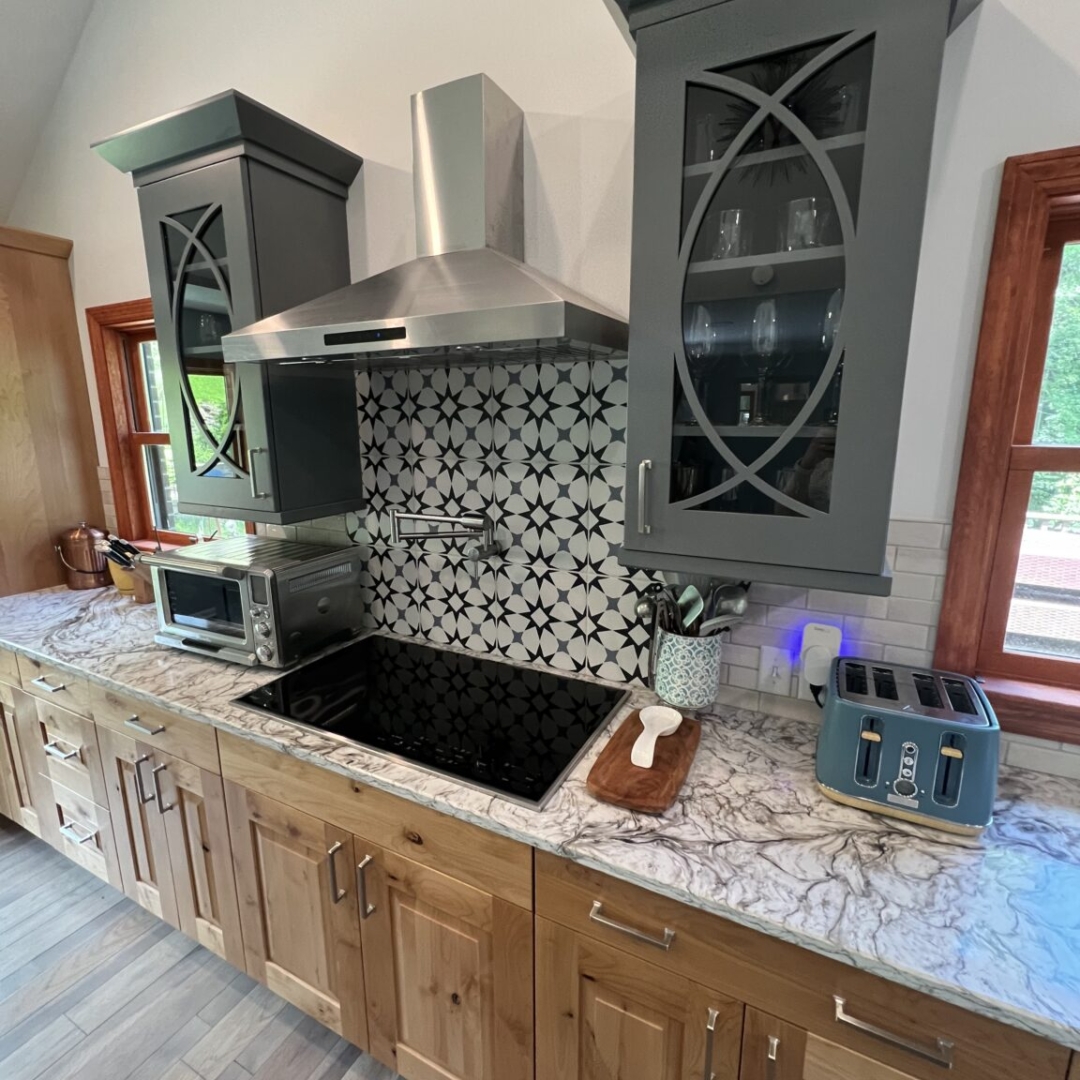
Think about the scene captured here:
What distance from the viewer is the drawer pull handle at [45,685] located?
1807mm

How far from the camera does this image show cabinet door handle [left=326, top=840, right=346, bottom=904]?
1.32 meters

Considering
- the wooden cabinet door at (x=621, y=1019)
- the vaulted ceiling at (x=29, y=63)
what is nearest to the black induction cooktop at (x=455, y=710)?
the wooden cabinet door at (x=621, y=1019)

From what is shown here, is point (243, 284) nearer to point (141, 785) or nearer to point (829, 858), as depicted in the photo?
point (141, 785)

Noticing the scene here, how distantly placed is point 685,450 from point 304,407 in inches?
46.2

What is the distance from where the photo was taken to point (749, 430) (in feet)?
3.55

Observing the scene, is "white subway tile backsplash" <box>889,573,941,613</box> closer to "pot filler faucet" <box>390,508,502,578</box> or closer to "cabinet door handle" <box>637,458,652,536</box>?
"cabinet door handle" <box>637,458,652,536</box>

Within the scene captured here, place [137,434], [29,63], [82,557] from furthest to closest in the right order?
[137,434] → [82,557] → [29,63]

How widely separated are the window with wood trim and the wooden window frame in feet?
8.61

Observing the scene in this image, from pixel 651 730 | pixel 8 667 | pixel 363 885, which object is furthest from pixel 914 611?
pixel 8 667

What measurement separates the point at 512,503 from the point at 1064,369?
4.18 feet

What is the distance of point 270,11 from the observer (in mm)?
1811

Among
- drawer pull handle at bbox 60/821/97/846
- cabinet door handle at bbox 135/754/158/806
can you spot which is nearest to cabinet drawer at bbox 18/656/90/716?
cabinet door handle at bbox 135/754/158/806

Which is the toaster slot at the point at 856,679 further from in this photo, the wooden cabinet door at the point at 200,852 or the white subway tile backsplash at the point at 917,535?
the wooden cabinet door at the point at 200,852

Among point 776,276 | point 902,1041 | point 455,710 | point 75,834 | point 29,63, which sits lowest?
point 75,834
